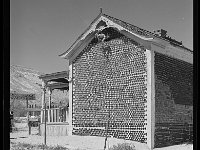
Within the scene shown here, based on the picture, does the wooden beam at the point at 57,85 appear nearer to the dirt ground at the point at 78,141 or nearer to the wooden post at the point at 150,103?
the dirt ground at the point at 78,141

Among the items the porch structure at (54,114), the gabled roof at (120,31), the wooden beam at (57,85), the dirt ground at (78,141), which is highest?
the gabled roof at (120,31)

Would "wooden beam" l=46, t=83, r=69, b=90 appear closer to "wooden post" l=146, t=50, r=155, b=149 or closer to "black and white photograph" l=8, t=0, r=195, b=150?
"black and white photograph" l=8, t=0, r=195, b=150

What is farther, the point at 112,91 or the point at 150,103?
the point at 112,91

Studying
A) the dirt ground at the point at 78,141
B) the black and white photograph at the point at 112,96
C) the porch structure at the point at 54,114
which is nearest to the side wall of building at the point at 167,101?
the black and white photograph at the point at 112,96

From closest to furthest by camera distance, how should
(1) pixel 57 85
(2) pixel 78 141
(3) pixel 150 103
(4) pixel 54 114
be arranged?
(3) pixel 150 103, (4) pixel 54 114, (2) pixel 78 141, (1) pixel 57 85

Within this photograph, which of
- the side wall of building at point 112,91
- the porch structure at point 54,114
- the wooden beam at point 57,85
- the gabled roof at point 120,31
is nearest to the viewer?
the gabled roof at point 120,31

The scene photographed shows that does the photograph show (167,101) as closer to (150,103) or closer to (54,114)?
(150,103)

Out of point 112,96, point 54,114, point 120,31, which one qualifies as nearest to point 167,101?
point 112,96

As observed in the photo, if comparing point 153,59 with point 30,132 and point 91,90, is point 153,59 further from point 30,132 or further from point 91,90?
point 30,132

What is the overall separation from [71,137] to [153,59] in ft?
6.09

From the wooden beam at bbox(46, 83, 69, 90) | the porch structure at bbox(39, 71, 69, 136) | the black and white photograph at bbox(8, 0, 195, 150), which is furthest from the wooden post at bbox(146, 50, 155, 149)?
the wooden beam at bbox(46, 83, 69, 90)

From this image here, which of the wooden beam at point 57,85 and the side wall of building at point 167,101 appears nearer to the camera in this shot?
the side wall of building at point 167,101

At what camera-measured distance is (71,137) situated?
18.3ft
